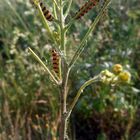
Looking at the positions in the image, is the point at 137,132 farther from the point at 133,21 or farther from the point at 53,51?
the point at 53,51

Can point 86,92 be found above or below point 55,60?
below

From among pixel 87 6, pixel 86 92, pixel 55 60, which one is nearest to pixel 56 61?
pixel 55 60

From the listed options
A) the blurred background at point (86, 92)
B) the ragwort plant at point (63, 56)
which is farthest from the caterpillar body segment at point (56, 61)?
the blurred background at point (86, 92)

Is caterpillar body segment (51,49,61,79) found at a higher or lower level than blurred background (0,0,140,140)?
higher

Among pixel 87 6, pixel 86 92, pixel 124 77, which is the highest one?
pixel 87 6

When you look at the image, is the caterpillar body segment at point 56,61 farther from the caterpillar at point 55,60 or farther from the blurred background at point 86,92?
the blurred background at point 86,92

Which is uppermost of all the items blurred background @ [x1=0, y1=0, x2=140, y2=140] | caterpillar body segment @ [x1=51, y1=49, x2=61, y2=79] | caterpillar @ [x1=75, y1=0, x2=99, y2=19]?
caterpillar @ [x1=75, y1=0, x2=99, y2=19]

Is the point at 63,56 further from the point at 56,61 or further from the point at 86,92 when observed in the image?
the point at 86,92

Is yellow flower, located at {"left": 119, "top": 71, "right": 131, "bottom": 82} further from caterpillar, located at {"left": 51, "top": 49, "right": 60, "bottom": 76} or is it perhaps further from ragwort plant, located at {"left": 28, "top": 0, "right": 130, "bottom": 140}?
caterpillar, located at {"left": 51, "top": 49, "right": 60, "bottom": 76}

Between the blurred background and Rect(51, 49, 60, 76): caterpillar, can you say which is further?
the blurred background

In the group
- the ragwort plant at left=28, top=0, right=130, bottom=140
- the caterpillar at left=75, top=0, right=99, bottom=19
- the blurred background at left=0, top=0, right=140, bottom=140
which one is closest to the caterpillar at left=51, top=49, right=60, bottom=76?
the ragwort plant at left=28, top=0, right=130, bottom=140
